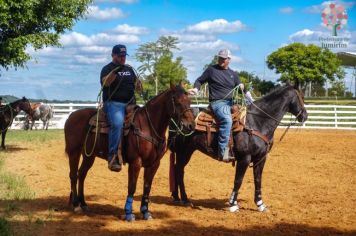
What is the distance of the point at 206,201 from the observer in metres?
9.54

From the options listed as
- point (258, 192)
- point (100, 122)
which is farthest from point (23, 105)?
point (258, 192)

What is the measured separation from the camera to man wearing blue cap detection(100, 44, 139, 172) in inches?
294

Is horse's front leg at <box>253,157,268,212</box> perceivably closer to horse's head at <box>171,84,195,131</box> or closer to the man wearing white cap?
the man wearing white cap

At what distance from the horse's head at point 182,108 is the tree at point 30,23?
29.6 feet

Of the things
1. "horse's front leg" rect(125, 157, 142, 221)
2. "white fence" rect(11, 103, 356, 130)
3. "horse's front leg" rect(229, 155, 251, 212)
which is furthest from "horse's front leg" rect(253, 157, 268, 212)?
"white fence" rect(11, 103, 356, 130)

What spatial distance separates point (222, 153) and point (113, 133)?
2.07 m

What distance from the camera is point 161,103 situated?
24.8 feet

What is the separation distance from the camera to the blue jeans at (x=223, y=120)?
8.32 meters

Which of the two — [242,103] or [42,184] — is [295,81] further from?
[42,184]

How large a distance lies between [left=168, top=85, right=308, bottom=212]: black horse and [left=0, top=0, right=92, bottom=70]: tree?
326 inches

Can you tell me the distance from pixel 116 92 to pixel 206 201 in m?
3.26

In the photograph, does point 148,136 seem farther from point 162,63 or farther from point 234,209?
point 162,63

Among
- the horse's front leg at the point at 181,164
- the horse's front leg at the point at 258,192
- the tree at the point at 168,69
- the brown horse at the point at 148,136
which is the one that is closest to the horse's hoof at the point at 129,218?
the brown horse at the point at 148,136

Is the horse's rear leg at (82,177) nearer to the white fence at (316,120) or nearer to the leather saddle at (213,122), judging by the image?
the leather saddle at (213,122)
